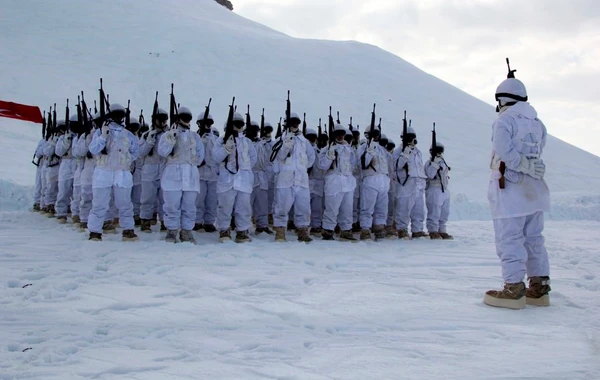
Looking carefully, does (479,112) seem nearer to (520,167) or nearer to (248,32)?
(248,32)

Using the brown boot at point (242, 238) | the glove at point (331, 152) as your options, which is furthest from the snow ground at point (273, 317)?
the glove at point (331, 152)

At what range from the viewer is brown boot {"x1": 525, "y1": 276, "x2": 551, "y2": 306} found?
4718 millimetres

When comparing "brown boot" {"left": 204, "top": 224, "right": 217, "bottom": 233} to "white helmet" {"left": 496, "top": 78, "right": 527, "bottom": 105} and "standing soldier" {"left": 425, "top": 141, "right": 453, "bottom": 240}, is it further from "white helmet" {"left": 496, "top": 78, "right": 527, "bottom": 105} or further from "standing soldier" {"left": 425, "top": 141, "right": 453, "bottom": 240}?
"white helmet" {"left": 496, "top": 78, "right": 527, "bottom": 105}

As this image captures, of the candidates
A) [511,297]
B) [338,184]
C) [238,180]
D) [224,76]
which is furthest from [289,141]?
[224,76]

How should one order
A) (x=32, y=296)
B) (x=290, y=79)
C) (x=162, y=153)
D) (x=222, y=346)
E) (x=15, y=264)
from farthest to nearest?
(x=290, y=79), (x=162, y=153), (x=15, y=264), (x=32, y=296), (x=222, y=346)

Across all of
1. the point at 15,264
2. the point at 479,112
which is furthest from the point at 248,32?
the point at 15,264

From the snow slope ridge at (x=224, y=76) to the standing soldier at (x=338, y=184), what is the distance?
9.21 meters

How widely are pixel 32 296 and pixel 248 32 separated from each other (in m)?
36.1

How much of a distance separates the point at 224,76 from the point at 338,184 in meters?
21.2

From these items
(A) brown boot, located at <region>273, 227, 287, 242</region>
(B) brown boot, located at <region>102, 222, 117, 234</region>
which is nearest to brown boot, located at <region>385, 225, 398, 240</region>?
(A) brown boot, located at <region>273, 227, 287, 242</region>

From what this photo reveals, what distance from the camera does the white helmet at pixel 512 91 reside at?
4.91m

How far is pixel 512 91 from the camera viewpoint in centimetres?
491

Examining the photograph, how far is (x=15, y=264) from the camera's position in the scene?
19.5 ft

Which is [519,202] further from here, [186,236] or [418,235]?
[418,235]
